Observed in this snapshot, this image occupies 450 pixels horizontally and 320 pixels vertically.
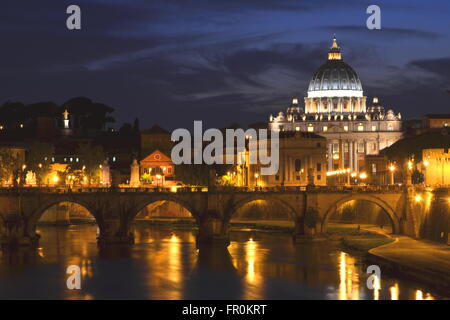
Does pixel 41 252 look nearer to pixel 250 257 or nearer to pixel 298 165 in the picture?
pixel 250 257

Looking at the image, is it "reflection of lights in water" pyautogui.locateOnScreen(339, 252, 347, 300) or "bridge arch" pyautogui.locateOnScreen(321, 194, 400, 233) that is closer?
"reflection of lights in water" pyautogui.locateOnScreen(339, 252, 347, 300)

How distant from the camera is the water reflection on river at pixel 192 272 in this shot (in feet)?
216

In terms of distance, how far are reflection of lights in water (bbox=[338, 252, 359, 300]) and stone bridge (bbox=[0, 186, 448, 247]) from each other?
10386mm

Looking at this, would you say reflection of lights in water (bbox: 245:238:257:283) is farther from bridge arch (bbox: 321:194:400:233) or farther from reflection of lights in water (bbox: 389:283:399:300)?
reflection of lights in water (bbox: 389:283:399:300)

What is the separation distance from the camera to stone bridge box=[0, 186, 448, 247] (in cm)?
8800

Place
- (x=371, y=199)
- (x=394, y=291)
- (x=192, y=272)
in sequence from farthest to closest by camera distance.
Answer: (x=371, y=199)
(x=192, y=272)
(x=394, y=291)

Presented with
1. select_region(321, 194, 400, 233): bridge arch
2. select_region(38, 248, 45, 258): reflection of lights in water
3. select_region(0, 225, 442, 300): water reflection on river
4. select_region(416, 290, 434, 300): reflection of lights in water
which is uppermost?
select_region(321, 194, 400, 233): bridge arch

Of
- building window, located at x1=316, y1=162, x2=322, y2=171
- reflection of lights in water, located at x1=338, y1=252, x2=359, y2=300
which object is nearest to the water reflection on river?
reflection of lights in water, located at x1=338, y1=252, x2=359, y2=300

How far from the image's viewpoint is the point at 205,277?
72.1 meters

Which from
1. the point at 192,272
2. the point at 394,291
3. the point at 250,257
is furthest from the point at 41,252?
the point at 394,291

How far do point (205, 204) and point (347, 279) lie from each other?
74.3 ft

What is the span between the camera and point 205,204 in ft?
297

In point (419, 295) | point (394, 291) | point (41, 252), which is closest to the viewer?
point (419, 295)
